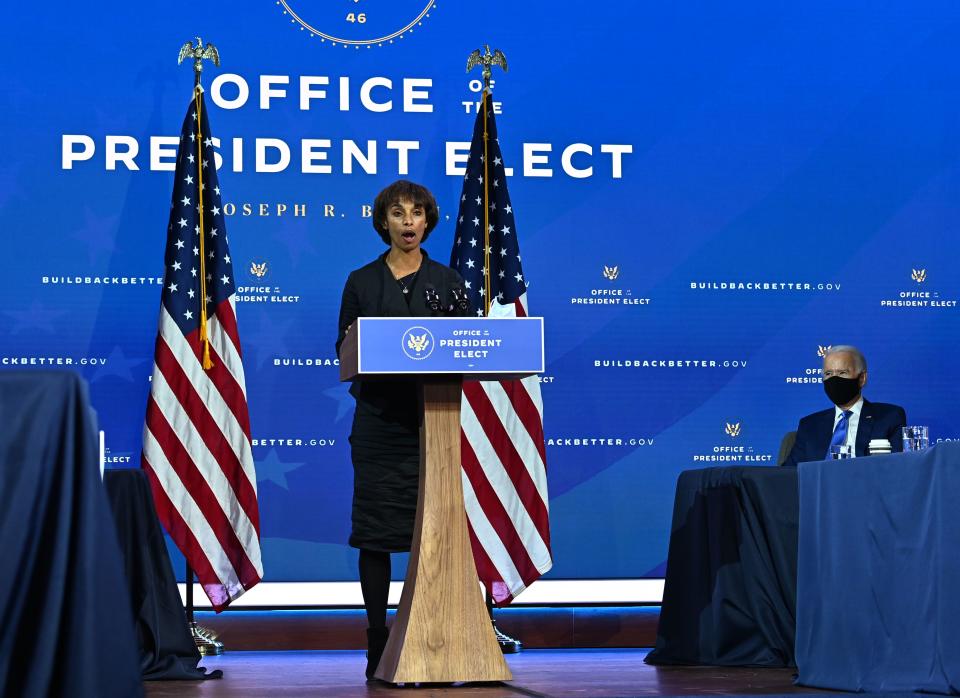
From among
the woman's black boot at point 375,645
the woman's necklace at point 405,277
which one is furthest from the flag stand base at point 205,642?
the woman's necklace at point 405,277

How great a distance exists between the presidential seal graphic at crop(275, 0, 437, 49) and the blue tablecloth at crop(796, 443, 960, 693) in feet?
10.1

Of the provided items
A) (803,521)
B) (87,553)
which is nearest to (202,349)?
(803,521)

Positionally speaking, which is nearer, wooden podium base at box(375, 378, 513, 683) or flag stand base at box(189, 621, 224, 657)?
wooden podium base at box(375, 378, 513, 683)

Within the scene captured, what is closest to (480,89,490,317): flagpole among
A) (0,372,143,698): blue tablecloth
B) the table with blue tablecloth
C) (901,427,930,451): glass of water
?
the table with blue tablecloth

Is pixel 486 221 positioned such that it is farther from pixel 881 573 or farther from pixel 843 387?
pixel 881 573

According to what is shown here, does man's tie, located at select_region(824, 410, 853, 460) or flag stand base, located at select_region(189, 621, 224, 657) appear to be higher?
man's tie, located at select_region(824, 410, 853, 460)

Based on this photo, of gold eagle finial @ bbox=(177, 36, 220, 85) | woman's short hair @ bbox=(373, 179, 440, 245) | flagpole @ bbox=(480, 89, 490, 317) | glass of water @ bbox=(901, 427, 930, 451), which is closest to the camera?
glass of water @ bbox=(901, 427, 930, 451)

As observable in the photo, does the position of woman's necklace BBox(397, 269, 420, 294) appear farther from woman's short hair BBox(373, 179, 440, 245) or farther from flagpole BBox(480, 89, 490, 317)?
flagpole BBox(480, 89, 490, 317)

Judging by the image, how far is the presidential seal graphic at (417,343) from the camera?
3328 mm

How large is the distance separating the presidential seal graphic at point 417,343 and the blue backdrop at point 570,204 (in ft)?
7.84

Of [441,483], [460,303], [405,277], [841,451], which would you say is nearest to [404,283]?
[405,277]

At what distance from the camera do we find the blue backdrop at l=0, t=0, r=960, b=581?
5.57 m

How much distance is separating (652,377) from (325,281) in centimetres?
156

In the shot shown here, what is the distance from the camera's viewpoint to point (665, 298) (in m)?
5.91
